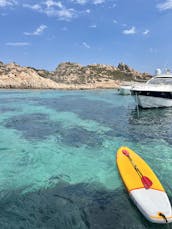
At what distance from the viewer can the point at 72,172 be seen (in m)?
10.1

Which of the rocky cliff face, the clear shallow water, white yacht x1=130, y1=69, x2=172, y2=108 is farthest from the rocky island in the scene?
the clear shallow water

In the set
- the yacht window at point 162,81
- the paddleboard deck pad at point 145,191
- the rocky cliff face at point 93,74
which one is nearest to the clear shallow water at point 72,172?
the paddleboard deck pad at point 145,191

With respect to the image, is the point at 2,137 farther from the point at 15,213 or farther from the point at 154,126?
the point at 154,126

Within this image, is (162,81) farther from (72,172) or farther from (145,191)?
(145,191)

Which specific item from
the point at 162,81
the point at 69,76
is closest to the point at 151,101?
the point at 162,81

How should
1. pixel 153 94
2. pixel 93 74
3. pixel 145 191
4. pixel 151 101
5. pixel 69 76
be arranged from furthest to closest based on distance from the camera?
pixel 69 76 → pixel 93 74 → pixel 151 101 → pixel 153 94 → pixel 145 191

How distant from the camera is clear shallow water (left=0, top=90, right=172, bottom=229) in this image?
22.5 ft

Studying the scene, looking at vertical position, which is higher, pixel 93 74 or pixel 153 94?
pixel 93 74

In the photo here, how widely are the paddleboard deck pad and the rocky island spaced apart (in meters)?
69.5

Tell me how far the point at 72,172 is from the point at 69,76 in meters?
104

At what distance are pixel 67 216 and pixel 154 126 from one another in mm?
13925

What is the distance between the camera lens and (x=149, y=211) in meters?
6.46

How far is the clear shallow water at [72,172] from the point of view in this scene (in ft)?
22.5

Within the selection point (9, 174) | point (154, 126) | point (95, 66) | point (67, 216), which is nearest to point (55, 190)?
point (67, 216)
